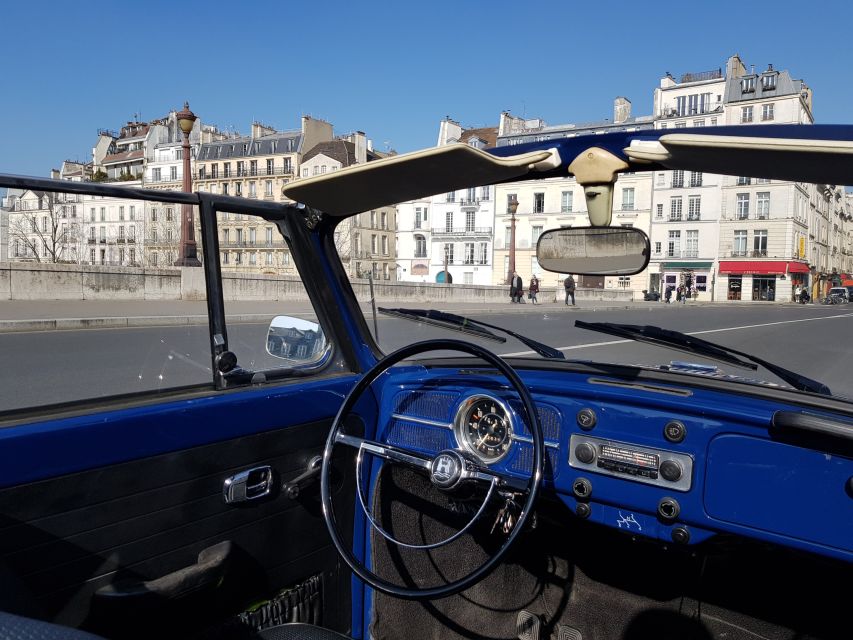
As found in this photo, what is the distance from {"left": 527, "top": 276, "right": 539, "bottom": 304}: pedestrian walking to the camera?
2763 millimetres

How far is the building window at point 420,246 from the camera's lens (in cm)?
299

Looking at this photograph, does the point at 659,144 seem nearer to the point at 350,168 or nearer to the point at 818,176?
the point at 818,176

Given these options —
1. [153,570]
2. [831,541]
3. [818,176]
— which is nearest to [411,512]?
[153,570]

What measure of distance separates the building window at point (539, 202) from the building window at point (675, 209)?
16.9 inches

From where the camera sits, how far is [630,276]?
2.19 metres

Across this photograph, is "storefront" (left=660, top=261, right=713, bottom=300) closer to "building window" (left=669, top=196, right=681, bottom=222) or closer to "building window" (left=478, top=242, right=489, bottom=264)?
"building window" (left=669, top=196, right=681, bottom=222)

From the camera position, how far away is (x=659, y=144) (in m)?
1.98

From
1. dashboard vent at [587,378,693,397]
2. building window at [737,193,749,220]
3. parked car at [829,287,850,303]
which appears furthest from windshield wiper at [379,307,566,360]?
parked car at [829,287,850,303]

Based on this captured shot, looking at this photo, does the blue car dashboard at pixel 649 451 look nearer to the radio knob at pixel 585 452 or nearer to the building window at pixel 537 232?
the radio knob at pixel 585 452

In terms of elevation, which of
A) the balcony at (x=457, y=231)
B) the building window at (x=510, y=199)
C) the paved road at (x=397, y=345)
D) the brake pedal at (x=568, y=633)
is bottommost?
the brake pedal at (x=568, y=633)

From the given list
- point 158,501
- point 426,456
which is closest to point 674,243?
point 426,456

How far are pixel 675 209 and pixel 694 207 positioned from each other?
168mm

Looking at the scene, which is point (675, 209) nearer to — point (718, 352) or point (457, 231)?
point (718, 352)

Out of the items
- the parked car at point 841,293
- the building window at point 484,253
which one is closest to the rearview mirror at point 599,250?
the building window at point 484,253
